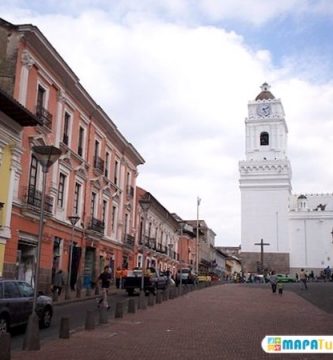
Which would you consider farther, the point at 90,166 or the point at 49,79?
the point at 90,166

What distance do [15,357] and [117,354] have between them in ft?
6.45

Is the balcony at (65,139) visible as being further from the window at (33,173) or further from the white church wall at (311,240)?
the white church wall at (311,240)

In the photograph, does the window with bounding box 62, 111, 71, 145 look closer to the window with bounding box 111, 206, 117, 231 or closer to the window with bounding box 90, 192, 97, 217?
the window with bounding box 90, 192, 97, 217

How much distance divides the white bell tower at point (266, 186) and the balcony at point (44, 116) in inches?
2477

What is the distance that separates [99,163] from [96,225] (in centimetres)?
427

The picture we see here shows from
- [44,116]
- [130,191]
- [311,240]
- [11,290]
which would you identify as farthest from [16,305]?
[311,240]

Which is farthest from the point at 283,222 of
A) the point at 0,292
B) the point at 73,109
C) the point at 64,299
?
the point at 0,292

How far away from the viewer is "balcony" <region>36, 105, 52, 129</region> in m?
26.5

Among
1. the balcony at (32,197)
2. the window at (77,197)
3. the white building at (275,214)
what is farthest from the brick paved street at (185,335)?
the white building at (275,214)

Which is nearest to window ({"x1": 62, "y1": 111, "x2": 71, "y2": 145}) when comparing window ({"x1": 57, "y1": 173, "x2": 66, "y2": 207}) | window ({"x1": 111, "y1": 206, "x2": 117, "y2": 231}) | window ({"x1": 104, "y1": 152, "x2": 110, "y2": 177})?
window ({"x1": 57, "y1": 173, "x2": 66, "y2": 207})

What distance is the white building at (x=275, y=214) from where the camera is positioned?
283 ft

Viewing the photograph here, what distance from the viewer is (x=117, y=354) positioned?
10695mm

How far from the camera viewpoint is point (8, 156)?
76.4 ft

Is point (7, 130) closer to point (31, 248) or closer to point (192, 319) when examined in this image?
point (31, 248)
